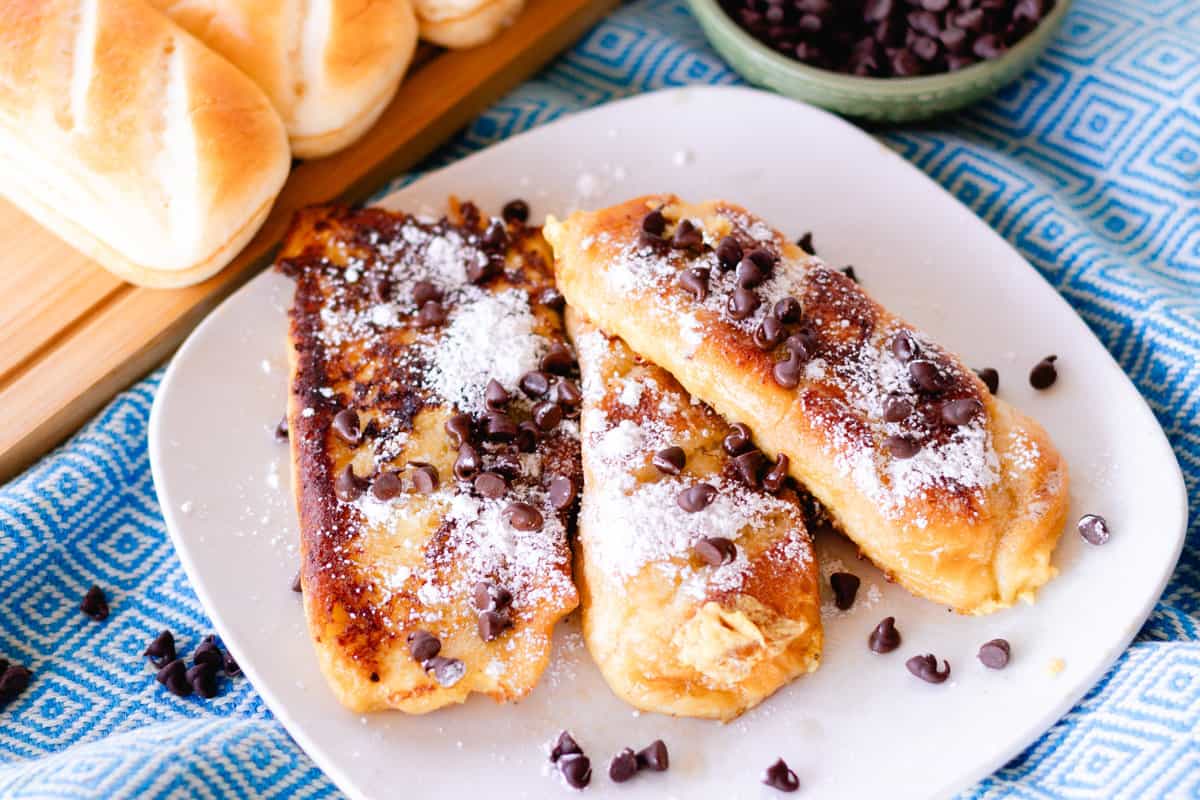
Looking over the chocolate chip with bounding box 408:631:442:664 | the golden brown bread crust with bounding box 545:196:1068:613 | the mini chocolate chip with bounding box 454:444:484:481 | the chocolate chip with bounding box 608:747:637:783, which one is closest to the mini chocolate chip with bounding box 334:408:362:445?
the mini chocolate chip with bounding box 454:444:484:481

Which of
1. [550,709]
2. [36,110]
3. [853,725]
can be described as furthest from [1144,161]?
[36,110]

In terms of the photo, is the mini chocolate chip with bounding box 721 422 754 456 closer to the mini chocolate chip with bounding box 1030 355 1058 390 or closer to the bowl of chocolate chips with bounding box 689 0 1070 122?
the mini chocolate chip with bounding box 1030 355 1058 390

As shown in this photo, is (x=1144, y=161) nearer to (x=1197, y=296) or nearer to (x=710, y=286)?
(x=1197, y=296)

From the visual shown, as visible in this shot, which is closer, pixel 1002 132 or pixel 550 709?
pixel 550 709

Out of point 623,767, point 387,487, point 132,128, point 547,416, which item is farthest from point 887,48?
point 623,767

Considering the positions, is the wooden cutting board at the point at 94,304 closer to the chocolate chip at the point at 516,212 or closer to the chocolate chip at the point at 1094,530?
the chocolate chip at the point at 516,212
